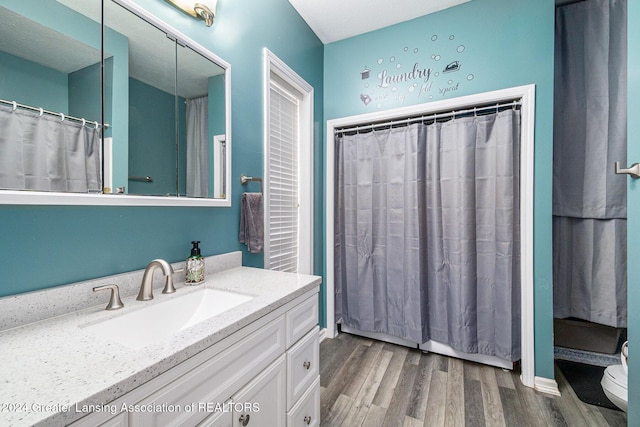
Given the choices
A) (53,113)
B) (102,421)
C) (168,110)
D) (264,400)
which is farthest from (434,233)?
(53,113)

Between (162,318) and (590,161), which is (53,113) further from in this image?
(590,161)

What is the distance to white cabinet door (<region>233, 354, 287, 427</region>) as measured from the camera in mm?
771

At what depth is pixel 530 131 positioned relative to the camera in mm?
1673

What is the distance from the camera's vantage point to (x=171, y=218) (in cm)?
110

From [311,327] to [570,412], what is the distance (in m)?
1.59

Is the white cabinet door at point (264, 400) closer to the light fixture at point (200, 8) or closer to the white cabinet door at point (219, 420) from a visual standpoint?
the white cabinet door at point (219, 420)

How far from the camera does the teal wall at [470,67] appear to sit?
1662 millimetres

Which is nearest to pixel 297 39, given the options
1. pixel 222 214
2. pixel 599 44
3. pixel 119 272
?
pixel 222 214

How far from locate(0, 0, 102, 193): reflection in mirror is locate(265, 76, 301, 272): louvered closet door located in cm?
101

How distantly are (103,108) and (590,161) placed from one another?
9.05 ft

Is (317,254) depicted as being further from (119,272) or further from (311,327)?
(119,272)

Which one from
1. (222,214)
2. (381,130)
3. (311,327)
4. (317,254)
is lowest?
(311,327)

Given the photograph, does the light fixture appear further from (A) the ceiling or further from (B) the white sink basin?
(B) the white sink basin

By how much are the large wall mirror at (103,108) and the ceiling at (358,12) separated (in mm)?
1122
